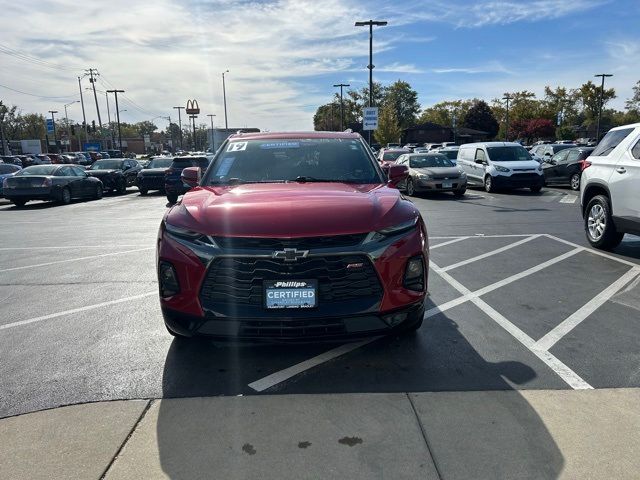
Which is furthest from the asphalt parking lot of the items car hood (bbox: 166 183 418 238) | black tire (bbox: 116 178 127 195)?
black tire (bbox: 116 178 127 195)

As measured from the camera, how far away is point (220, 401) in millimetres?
3215

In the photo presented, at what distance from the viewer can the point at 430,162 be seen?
18.0 metres

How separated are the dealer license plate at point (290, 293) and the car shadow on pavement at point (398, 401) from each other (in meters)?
0.61

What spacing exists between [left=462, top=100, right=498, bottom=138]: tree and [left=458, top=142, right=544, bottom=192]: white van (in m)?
79.6

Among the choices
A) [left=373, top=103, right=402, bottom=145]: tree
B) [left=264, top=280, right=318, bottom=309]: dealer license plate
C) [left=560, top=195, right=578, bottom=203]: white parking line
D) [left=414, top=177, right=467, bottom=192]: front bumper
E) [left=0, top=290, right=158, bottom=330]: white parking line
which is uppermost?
[left=373, top=103, right=402, bottom=145]: tree

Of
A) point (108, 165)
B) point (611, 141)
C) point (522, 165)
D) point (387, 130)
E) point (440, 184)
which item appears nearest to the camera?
point (611, 141)

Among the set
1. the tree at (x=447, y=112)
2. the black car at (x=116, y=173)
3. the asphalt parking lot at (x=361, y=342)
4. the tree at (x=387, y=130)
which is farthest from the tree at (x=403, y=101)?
the asphalt parking lot at (x=361, y=342)

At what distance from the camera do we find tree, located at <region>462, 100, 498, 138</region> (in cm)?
9450

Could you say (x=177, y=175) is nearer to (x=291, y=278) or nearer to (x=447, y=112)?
(x=291, y=278)

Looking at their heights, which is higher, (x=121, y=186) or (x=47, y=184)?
(x=47, y=184)

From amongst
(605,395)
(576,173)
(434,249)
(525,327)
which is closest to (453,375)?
(605,395)

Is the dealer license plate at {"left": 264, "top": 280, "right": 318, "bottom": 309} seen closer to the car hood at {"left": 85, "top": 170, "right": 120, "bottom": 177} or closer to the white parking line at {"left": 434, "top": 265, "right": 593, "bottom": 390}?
the white parking line at {"left": 434, "top": 265, "right": 593, "bottom": 390}

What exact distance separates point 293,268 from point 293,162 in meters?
1.76

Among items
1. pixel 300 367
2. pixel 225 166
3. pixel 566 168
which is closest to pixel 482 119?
pixel 566 168
